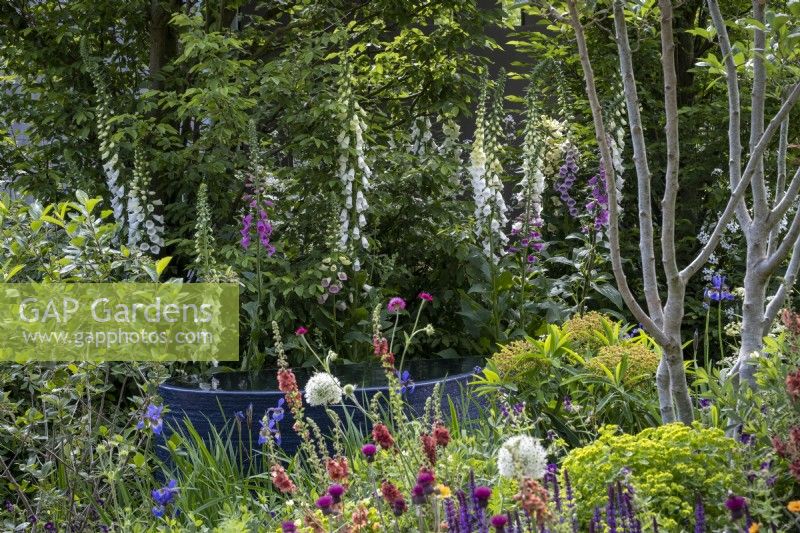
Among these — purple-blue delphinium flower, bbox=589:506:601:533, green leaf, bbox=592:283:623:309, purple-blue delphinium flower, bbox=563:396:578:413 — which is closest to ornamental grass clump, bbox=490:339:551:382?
purple-blue delphinium flower, bbox=563:396:578:413

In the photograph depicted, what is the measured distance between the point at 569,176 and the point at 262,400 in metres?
2.60

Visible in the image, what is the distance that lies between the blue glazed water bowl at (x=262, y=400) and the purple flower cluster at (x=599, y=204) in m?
1.30

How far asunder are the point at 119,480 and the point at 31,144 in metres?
3.44

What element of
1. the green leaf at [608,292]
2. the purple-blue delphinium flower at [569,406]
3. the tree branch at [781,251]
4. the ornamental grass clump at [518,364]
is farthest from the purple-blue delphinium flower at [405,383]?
the green leaf at [608,292]

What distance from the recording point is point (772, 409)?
251cm

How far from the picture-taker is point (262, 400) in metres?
3.71

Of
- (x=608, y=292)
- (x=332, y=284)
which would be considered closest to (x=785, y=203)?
(x=608, y=292)

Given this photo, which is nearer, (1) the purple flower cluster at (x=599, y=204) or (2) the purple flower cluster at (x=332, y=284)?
(2) the purple flower cluster at (x=332, y=284)

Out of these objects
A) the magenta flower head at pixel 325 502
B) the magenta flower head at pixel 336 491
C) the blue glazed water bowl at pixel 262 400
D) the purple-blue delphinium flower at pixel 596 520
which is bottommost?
the blue glazed water bowl at pixel 262 400

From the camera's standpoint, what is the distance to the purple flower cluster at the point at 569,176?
5555 mm

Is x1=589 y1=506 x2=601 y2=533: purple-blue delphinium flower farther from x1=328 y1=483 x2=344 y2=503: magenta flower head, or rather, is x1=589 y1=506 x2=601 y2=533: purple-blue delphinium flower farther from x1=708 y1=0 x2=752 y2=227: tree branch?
x1=708 y1=0 x2=752 y2=227: tree branch

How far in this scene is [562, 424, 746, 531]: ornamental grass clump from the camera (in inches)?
84.8

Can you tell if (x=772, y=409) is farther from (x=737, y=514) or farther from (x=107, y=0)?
(x=107, y=0)

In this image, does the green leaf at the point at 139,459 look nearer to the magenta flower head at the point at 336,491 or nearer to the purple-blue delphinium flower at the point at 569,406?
the purple-blue delphinium flower at the point at 569,406
